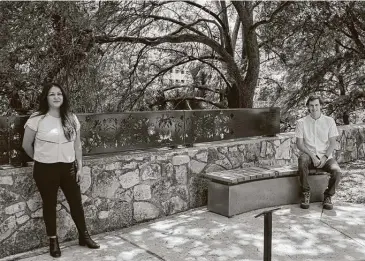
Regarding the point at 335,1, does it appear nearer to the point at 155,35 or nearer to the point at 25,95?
the point at 155,35

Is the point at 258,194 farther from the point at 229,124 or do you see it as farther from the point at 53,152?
the point at 53,152

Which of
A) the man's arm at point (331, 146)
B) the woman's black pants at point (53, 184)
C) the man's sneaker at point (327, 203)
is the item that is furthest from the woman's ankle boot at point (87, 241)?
the man's arm at point (331, 146)

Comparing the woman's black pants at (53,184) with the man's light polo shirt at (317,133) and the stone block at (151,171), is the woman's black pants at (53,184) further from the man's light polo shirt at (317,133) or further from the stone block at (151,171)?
the man's light polo shirt at (317,133)

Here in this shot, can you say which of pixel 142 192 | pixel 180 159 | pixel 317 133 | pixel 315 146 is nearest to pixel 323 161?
pixel 315 146

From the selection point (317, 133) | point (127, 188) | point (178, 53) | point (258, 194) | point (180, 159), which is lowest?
point (258, 194)

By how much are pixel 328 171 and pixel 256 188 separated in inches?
35.7

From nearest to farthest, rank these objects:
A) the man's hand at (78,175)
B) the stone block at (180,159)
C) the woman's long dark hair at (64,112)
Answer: the woman's long dark hair at (64,112) → the man's hand at (78,175) → the stone block at (180,159)

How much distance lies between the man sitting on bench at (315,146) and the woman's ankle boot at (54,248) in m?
2.80

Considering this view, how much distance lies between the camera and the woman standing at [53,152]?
335cm

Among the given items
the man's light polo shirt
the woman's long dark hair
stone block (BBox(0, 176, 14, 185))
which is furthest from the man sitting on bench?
stone block (BBox(0, 176, 14, 185))

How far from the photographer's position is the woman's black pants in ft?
11.0

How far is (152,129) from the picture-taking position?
455cm

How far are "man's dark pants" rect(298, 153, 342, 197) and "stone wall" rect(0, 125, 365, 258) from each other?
0.87 m

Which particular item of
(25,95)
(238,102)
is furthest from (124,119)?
(238,102)
